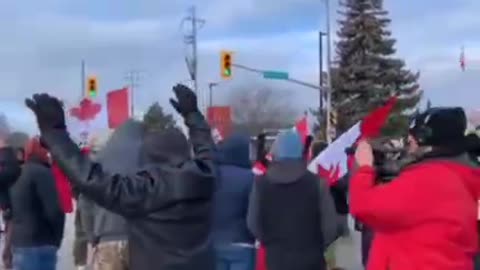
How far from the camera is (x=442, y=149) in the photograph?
17.8 ft

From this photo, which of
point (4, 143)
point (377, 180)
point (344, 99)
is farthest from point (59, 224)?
point (344, 99)

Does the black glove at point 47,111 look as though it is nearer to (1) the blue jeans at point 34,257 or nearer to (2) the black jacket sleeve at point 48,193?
(2) the black jacket sleeve at point 48,193

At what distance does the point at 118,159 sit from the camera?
23.6 feet

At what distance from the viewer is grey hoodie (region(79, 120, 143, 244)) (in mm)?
7145

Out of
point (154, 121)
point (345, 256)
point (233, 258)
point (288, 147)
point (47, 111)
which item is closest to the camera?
point (47, 111)

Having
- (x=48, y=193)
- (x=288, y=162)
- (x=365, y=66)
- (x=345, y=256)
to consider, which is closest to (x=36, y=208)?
(x=48, y=193)

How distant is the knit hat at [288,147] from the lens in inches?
311

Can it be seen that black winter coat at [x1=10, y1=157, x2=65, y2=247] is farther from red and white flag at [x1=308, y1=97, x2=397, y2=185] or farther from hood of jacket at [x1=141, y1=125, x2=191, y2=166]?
hood of jacket at [x1=141, y1=125, x2=191, y2=166]

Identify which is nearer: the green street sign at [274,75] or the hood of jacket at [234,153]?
the hood of jacket at [234,153]

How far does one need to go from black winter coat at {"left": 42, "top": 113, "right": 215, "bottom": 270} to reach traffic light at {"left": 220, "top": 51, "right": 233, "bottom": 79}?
3083 centimetres

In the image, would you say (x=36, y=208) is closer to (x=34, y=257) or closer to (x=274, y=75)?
(x=34, y=257)

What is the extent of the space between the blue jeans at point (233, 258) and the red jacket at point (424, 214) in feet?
10.5

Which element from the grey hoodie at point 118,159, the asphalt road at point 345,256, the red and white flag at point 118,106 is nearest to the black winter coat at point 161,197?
the grey hoodie at point 118,159

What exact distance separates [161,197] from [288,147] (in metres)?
2.53
